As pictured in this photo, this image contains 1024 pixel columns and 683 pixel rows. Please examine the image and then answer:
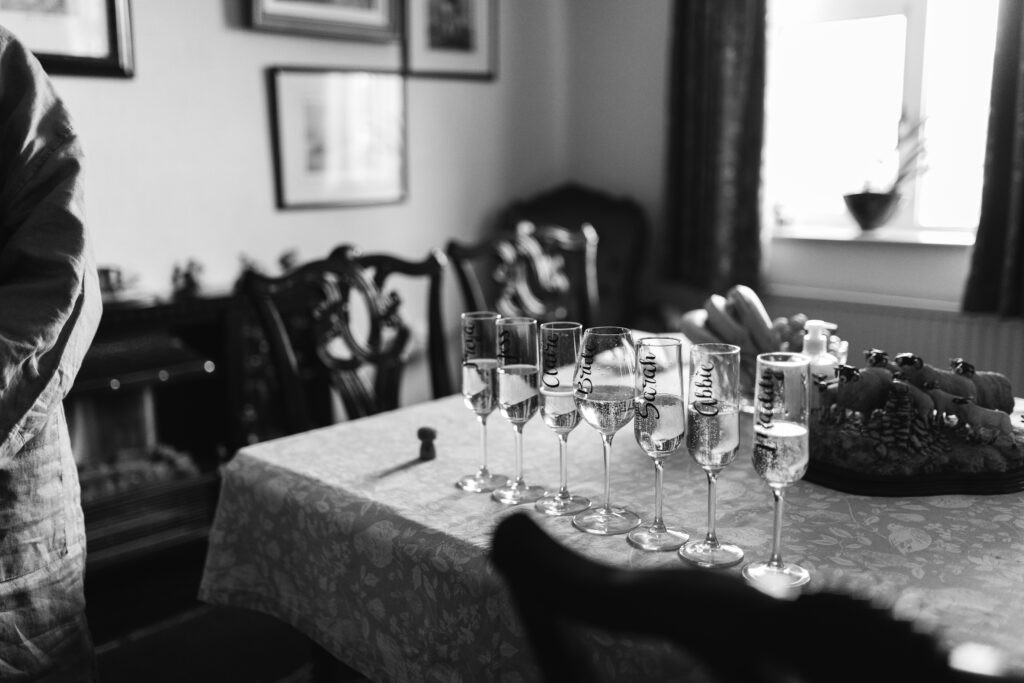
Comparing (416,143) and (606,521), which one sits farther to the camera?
(416,143)

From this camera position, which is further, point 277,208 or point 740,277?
point 740,277

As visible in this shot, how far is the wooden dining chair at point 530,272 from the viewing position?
2.10 m

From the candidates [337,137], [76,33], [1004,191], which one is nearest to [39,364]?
[76,33]

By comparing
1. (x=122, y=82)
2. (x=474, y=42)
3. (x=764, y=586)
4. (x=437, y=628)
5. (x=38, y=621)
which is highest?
(x=474, y=42)

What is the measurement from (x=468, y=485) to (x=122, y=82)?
7.24ft

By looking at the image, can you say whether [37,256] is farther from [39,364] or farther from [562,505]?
[562,505]

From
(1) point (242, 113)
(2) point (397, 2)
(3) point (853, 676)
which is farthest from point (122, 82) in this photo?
(3) point (853, 676)

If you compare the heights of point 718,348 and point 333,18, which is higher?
point 333,18

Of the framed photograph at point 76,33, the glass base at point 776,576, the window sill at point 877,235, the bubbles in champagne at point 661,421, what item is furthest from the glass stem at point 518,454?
the window sill at point 877,235

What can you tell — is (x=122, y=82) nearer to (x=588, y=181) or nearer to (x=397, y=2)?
(x=397, y=2)

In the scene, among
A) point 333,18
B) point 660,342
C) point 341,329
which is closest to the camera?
point 660,342

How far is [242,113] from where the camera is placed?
3.11 meters

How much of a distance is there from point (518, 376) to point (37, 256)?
2.26 ft

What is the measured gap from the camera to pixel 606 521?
1.04 meters
